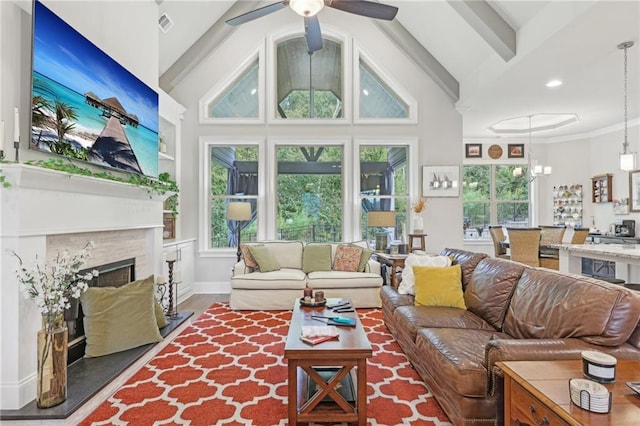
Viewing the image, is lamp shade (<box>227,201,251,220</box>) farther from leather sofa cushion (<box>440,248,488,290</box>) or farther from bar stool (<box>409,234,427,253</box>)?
leather sofa cushion (<box>440,248,488,290</box>)

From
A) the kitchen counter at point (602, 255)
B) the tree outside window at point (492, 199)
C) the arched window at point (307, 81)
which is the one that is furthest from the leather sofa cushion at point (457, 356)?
the tree outside window at point (492, 199)

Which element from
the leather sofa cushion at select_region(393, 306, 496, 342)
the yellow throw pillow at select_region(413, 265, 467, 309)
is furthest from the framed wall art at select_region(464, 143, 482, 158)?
the leather sofa cushion at select_region(393, 306, 496, 342)

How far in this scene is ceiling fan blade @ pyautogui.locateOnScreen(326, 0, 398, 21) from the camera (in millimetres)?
3109

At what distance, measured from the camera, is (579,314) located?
77.7 inches

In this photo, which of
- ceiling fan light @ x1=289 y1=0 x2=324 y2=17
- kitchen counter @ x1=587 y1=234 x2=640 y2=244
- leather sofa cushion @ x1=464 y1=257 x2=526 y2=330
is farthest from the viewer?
kitchen counter @ x1=587 y1=234 x2=640 y2=244

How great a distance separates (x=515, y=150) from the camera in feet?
26.5

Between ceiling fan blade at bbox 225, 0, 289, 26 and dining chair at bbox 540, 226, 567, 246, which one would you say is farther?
dining chair at bbox 540, 226, 567, 246

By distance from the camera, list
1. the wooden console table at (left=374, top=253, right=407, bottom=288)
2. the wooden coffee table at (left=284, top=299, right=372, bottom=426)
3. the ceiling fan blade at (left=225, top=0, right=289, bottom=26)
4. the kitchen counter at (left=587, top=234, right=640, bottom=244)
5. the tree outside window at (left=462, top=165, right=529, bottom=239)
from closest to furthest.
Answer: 1. the wooden coffee table at (left=284, top=299, right=372, bottom=426)
2. the ceiling fan blade at (left=225, top=0, right=289, bottom=26)
3. the wooden console table at (left=374, top=253, right=407, bottom=288)
4. the kitchen counter at (left=587, top=234, right=640, bottom=244)
5. the tree outside window at (left=462, top=165, right=529, bottom=239)

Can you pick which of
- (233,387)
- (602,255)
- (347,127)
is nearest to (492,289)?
(602,255)

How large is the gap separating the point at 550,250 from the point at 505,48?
327 centimetres

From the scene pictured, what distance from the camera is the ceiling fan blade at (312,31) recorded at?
344cm

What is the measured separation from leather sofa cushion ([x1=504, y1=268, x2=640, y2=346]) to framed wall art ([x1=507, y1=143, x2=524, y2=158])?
6.41 metres

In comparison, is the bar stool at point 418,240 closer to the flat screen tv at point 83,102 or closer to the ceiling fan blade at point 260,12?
the ceiling fan blade at point 260,12

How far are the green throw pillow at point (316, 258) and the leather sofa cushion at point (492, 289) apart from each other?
7.52 ft
